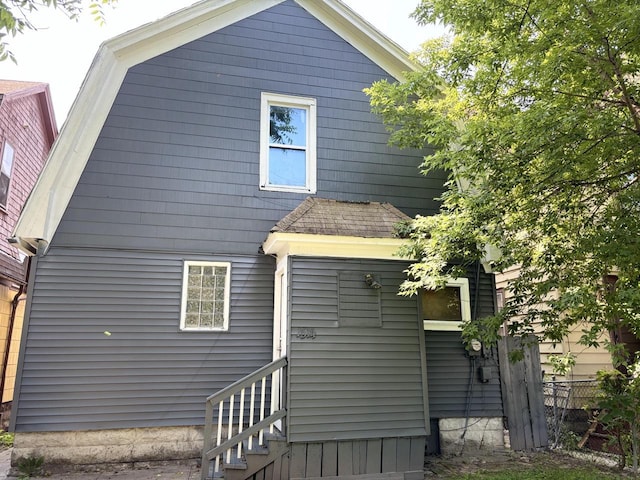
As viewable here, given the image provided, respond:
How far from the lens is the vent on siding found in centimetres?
577

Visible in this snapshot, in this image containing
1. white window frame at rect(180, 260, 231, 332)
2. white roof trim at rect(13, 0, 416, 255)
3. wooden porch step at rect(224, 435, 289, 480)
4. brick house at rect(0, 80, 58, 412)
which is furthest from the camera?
brick house at rect(0, 80, 58, 412)

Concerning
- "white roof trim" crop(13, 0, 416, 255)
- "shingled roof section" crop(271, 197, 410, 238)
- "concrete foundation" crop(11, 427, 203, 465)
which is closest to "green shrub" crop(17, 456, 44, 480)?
"concrete foundation" crop(11, 427, 203, 465)

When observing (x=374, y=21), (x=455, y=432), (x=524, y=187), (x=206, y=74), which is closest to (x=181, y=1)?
(x=206, y=74)

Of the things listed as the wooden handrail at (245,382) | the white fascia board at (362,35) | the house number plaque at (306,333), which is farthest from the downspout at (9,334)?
the white fascia board at (362,35)

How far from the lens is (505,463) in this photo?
20.2ft

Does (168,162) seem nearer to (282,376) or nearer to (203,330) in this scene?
(203,330)

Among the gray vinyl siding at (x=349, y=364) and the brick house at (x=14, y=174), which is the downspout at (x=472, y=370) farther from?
the brick house at (x=14, y=174)

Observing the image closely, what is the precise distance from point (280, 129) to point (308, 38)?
169 centimetres

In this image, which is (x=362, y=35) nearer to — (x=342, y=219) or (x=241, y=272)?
(x=342, y=219)

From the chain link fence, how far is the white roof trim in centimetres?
633

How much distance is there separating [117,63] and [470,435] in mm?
7626

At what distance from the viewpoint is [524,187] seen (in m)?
4.80

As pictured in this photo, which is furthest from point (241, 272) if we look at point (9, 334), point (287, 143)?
point (9, 334)

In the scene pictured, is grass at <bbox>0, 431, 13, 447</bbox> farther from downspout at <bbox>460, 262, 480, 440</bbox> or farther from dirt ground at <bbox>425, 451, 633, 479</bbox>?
downspout at <bbox>460, 262, 480, 440</bbox>
